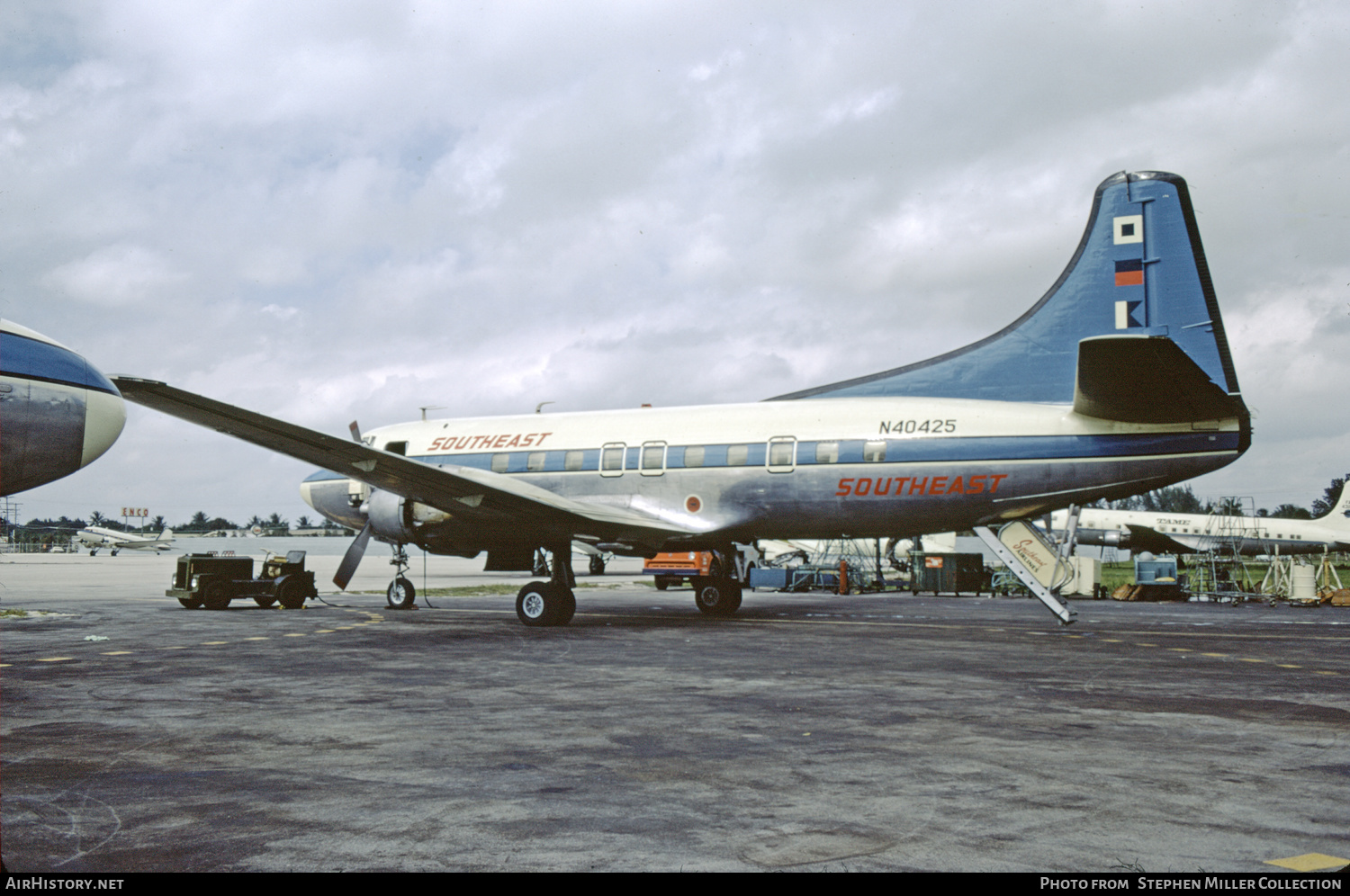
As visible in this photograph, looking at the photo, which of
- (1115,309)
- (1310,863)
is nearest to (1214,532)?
(1115,309)

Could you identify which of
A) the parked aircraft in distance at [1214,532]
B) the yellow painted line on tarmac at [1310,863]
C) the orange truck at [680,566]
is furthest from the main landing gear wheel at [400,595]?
the parked aircraft in distance at [1214,532]

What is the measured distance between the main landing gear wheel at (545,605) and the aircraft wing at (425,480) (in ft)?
3.58

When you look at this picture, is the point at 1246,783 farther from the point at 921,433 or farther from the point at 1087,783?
the point at 921,433

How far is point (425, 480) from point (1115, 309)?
12.8 metres

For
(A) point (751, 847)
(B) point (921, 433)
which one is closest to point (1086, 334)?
(B) point (921, 433)

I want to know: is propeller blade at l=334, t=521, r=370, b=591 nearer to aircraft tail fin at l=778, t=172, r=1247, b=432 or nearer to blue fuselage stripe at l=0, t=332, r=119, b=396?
blue fuselage stripe at l=0, t=332, r=119, b=396

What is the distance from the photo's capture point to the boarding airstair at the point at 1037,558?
15.8 meters

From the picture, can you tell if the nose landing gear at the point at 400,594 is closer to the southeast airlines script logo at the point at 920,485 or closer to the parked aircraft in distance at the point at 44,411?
the southeast airlines script logo at the point at 920,485

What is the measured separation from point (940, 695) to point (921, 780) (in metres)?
3.71

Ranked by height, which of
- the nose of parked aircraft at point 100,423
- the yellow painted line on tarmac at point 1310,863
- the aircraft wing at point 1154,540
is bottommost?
the yellow painted line on tarmac at point 1310,863

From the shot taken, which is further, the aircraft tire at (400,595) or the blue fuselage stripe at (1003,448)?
the aircraft tire at (400,595)

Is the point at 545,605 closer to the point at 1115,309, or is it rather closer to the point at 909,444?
the point at 909,444

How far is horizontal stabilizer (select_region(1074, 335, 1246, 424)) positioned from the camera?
504 inches

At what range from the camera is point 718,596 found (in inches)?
840
